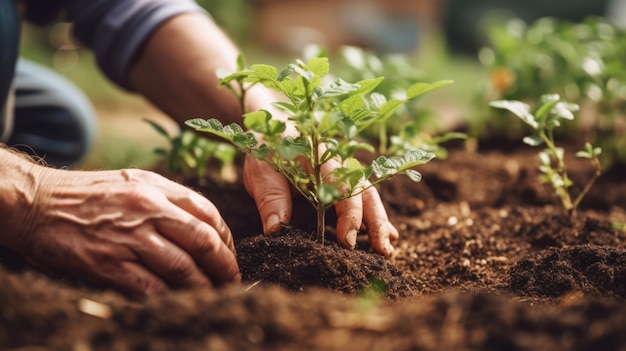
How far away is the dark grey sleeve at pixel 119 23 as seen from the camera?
235 cm

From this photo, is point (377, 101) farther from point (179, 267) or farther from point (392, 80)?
point (392, 80)

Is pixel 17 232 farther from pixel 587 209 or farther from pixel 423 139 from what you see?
pixel 587 209

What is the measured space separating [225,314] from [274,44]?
28.0ft

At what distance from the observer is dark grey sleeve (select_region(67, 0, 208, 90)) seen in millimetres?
2346

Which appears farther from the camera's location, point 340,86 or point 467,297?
point 340,86

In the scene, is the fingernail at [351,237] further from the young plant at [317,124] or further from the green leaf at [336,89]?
the green leaf at [336,89]

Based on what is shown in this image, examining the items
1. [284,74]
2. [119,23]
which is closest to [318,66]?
[284,74]

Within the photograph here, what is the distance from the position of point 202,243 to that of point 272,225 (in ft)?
0.90

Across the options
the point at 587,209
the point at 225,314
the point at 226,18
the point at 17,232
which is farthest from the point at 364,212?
the point at 226,18

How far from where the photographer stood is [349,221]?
1.56 metres

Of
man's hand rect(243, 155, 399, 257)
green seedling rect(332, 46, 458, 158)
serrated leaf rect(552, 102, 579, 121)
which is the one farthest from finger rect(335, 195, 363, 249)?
green seedling rect(332, 46, 458, 158)

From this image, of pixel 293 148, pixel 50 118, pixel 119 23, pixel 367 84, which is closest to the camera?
pixel 293 148

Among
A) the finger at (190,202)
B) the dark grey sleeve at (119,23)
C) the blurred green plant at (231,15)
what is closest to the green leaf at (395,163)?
the finger at (190,202)

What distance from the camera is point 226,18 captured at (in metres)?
8.78
